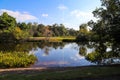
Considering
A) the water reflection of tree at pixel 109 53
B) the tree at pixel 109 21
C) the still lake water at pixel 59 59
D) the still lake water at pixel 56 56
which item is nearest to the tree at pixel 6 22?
the still lake water at pixel 56 56

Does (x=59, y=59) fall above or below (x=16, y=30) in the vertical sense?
below

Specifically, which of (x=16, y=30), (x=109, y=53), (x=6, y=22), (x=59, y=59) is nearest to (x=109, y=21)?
(x=109, y=53)

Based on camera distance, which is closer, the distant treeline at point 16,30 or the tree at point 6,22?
the distant treeline at point 16,30

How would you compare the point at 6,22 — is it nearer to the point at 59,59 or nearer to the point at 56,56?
the point at 56,56

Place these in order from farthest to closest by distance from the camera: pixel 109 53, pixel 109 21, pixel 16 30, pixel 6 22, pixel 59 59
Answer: pixel 6 22 → pixel 16 30 → pixel 59 59 → pixel 109 53 → pixel 109 21

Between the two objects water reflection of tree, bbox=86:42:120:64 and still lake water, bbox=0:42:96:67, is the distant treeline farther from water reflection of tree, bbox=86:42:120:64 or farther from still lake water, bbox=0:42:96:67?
water reflection of tree, bbox=86:42:120:64

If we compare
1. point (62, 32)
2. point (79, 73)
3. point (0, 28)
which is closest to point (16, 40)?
point (0, 28)

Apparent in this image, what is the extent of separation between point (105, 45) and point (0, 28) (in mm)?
73312

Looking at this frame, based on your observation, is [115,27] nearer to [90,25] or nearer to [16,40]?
[90,25]

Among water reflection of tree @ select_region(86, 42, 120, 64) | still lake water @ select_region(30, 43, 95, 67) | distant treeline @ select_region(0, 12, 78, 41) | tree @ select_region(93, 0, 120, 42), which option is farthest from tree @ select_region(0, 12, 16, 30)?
tree @ select_region(93, 0, 120, 42)

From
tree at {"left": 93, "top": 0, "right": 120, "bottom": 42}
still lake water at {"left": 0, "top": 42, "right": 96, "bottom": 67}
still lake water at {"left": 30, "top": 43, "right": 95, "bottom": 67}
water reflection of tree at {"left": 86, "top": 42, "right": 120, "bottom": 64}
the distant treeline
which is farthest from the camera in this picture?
the distant treeline

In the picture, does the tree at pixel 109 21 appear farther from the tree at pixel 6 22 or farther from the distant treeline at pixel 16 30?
the tree at pixel 6 22

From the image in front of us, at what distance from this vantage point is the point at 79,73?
41.7 ft

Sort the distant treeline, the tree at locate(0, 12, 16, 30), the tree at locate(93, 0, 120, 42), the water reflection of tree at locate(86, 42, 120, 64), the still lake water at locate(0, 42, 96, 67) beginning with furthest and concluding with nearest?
the tree at locate(0, 12, 16, 30)
the distant treeline
the still lake water at locate(0, 42, 96, 67)
the water reflection of tree at locate(86, 42, 120, 64)
the tree at locate(93, 0, 120, 42)
